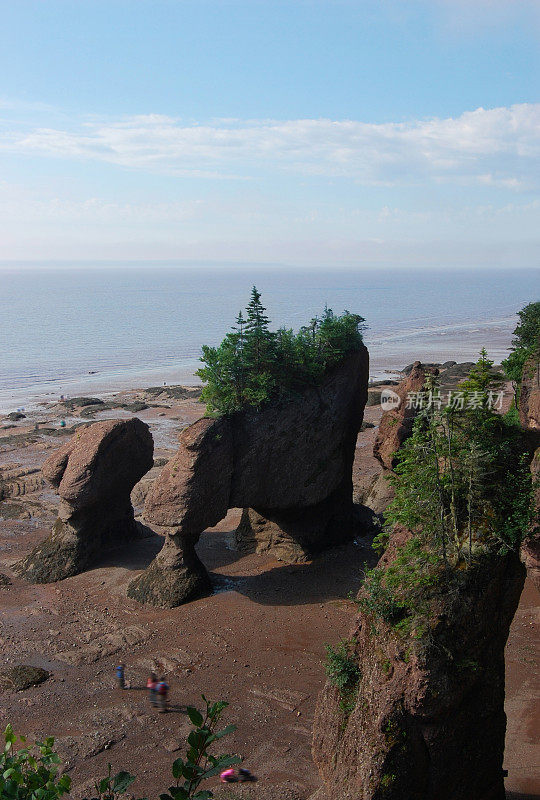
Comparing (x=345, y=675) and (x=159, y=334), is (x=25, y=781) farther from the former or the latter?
(x=159, y=334)

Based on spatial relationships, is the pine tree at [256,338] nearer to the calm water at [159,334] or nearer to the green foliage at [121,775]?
the green foliage at [121,775]

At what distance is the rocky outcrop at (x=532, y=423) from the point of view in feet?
55.0

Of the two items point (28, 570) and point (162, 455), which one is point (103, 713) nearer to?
point (28, 570)

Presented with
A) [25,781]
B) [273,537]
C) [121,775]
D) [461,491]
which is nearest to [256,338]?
[273,537]

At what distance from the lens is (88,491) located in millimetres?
23203

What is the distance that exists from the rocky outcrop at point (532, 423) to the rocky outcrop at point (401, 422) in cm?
352

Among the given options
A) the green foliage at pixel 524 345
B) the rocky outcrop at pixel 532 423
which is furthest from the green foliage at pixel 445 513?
the green foliage at pixel 524 345

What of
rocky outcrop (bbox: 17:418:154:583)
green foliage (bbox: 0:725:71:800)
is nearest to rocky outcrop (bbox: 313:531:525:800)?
green foliage (bbox: 0:725:71:800)

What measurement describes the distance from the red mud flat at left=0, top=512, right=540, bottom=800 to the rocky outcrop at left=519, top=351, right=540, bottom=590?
1118 millimetres

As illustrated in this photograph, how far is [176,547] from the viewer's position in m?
21.3

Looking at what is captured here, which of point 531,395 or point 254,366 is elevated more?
point 254,366

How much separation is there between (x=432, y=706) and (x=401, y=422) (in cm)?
1380

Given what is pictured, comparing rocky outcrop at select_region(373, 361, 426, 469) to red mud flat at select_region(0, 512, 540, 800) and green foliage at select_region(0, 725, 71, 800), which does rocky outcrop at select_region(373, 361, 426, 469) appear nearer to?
red mud flat at select_region(0, 512, 540, 800)

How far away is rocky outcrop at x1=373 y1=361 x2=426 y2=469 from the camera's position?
2338 centimetres
